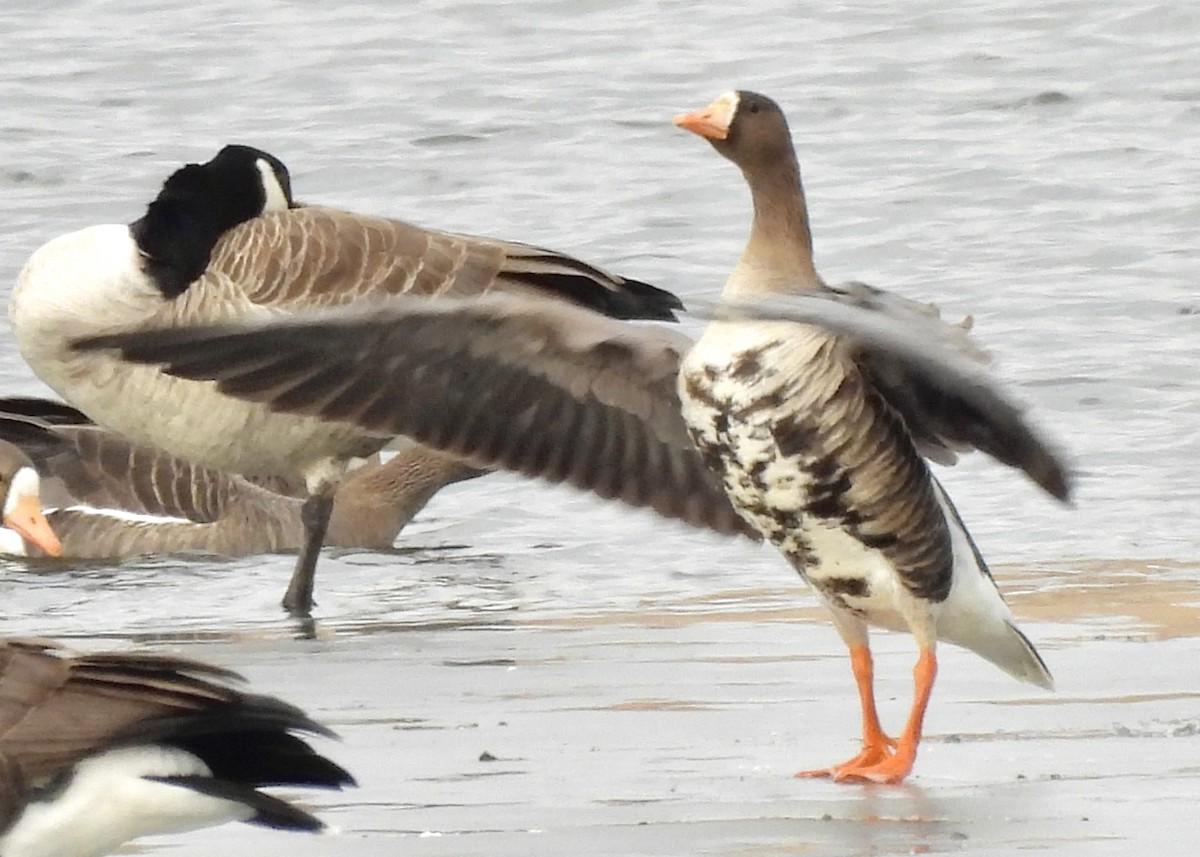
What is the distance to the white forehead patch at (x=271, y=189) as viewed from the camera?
9672 mm

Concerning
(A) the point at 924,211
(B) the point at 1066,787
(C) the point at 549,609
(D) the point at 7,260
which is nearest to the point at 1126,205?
(A) the point at 924,211

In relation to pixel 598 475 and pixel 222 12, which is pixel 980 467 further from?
pixel 222 12

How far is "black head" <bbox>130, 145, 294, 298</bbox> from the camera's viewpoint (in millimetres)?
8977

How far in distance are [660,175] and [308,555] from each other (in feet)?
25.2

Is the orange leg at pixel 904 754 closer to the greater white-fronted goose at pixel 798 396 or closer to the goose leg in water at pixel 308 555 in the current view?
the greater white-fronted goose at pixel 798 396

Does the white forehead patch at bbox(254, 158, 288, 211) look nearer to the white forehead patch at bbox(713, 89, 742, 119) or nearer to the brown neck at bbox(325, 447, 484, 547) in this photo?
the brown neck at bbox(325, 447, 484, 547)

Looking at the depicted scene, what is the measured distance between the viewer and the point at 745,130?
→ 6352mm

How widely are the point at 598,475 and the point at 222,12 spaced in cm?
1343

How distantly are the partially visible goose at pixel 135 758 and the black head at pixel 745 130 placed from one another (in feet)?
8.47

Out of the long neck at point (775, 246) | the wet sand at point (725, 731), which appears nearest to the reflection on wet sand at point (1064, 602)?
the wet sand at point (725, 731)

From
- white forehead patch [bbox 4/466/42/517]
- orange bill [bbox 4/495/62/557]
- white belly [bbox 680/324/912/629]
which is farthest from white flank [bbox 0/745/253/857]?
white forehead patch [bbox 4/466/42/517]

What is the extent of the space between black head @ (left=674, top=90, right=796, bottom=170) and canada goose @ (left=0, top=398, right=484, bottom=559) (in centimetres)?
378

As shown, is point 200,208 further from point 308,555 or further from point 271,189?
point 308,555

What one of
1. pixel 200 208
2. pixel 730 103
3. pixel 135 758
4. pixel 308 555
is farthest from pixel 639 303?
pixel 135 758
